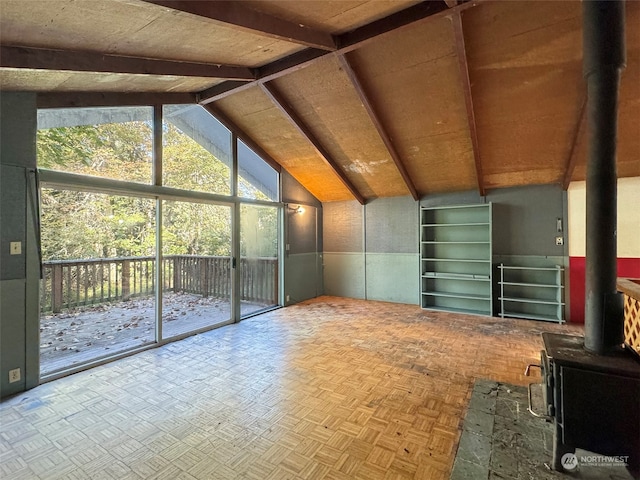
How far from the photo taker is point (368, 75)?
354 cm

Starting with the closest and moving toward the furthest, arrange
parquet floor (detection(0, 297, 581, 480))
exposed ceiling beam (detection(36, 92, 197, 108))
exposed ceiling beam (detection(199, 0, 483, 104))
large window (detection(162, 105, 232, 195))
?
parquet floor (detection(0, 297, 581, 480)) → exposed ceiling beam (detection(199, 0, 483, 104)) → exposed ceiling beam (detection(36, 92, 197, 108)) → large window (detection(162, 105, 232, 195))

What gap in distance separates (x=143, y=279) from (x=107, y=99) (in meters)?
3.33

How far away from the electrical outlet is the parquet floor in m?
0.18

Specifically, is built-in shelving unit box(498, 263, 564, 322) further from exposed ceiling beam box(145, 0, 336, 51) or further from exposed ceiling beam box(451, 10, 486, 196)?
exposed ceiling beam box(145, 0, 336, 51)

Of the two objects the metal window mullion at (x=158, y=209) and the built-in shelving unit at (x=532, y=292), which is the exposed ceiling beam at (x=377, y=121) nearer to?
the built-in shelving unit at (x=532, y=292)

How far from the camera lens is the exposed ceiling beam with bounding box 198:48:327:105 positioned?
3287 millimetres

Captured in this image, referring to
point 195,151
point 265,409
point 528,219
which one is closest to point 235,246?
point 195,151

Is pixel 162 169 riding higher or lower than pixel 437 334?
higher

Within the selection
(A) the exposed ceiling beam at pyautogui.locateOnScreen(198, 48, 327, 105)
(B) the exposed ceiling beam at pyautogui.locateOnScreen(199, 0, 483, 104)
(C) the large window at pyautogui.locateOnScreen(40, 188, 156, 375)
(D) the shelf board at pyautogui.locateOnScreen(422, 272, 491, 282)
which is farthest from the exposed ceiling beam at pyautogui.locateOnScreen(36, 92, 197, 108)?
(D) the shelf board at pyautogui.locateOnScreen(422, 272, 491, 282)

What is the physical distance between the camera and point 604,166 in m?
1.72

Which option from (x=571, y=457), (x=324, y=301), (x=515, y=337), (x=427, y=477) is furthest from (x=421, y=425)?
(x=324, y=301)

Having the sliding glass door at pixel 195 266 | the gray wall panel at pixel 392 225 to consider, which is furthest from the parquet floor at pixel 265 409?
the gray wall panel at pixel 392 225

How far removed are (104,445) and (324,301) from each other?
4806 millimetres

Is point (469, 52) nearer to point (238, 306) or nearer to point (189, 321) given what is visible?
point (238, 306)
